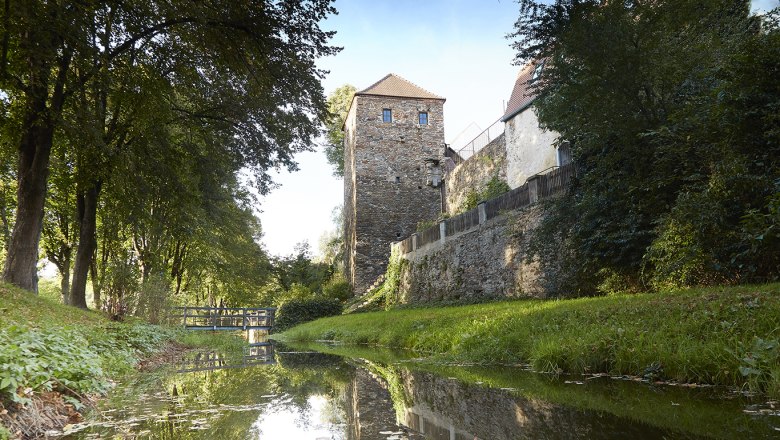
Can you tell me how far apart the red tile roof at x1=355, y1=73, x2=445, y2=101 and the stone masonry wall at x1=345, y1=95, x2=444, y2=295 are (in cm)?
32

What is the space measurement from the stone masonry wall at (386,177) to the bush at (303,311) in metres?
3.63

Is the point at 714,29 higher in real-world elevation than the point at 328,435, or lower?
higher

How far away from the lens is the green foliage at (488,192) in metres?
22.0

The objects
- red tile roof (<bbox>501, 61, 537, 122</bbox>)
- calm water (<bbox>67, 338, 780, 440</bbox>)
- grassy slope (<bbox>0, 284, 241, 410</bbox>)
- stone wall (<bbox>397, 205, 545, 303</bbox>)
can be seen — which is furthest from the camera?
red tile roof (<bbox>501, 61, 537, 122</bbox>)

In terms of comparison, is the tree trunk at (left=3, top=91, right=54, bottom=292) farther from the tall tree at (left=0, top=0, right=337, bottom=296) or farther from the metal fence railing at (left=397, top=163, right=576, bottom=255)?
the metal fence railing at (left=397, top=163, right=576, bottom=255)

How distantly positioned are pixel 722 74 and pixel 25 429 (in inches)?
376

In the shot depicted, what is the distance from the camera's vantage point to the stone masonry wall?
31.0 meters

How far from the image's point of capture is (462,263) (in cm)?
1808

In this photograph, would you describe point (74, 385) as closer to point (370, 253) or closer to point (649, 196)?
point (649, 196)

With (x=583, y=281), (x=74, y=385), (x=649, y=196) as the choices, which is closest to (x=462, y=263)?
(x=583, y=281)

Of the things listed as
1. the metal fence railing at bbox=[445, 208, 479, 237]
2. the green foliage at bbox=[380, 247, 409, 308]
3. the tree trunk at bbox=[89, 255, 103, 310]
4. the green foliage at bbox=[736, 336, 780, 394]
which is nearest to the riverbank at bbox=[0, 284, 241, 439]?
the green foliage at bbox=[736, 336, 780, 394]

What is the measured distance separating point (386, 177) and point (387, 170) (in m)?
0.46

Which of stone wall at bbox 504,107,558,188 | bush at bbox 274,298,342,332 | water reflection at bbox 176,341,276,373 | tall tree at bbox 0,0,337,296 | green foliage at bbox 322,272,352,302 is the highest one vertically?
stone wall at bbox 504,107,558,188

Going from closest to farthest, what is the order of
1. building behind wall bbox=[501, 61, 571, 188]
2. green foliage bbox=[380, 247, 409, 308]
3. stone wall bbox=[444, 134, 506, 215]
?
building behind wall bbox=[501, 61, 571, 188] < stone wall bbox=[444, 134, 506, 215] < green foliage bbox=[380, 247, 409, 308]
